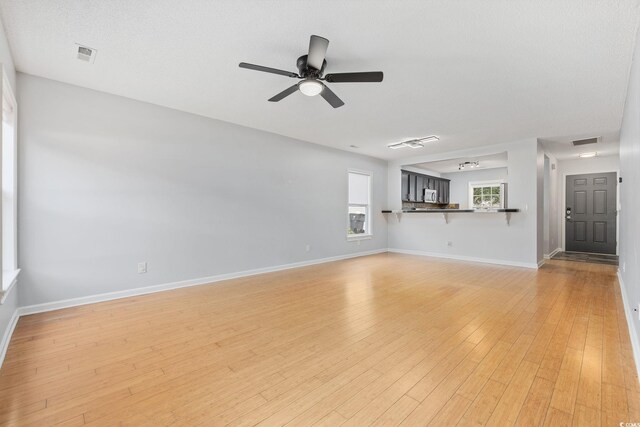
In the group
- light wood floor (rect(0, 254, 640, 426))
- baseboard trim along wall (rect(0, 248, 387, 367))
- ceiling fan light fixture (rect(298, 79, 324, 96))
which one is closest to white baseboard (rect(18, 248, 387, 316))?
baseboard trim along wall (rect(0, 248, 387, 367))

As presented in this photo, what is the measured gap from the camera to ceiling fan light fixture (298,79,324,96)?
2.70 m

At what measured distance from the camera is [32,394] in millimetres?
1771

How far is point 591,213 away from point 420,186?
4115 mm

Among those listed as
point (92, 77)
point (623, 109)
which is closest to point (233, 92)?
point (92, 77)

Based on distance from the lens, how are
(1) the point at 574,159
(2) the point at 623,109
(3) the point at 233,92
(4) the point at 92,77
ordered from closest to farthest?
(4) the point at 92,77
(3) the point at 233,92
(2) the point at 623,109
(1) the point at 574,159

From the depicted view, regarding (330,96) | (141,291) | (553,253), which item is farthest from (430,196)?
(141,291)

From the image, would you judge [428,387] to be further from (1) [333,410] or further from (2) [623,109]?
(2) [623,109]

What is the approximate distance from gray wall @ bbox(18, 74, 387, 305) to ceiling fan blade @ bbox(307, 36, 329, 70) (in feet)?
8.50

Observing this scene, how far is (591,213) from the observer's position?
7.20 metres

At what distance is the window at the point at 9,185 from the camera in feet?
9.24

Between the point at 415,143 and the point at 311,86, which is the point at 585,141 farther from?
the point at 311,86

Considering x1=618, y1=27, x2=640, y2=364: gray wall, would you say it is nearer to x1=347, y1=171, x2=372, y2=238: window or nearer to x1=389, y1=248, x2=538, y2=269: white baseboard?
x1=389, y1=248, x2=538, y2=269: white baseboard

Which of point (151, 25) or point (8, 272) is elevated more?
point (151, 25)

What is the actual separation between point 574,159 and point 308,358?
881 centimetres
